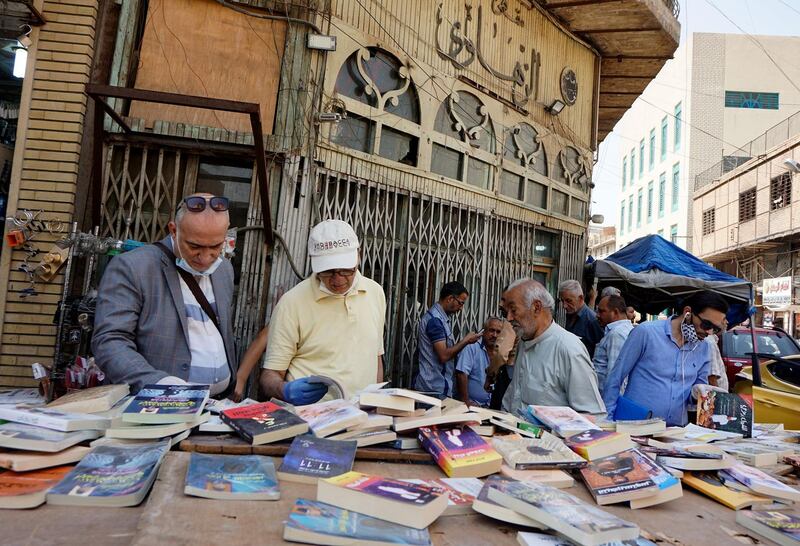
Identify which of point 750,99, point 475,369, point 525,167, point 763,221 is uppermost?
point 750,99

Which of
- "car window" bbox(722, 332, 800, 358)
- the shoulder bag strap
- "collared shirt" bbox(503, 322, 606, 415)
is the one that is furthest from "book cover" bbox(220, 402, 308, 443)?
"car window" bbox(722, 332, 800, 358)

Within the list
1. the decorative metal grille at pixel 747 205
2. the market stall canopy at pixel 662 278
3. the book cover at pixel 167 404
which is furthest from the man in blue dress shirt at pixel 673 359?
the decorative metal grille at pixel 747 205

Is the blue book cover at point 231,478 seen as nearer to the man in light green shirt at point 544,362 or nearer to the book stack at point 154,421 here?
the book stack at point 154,421

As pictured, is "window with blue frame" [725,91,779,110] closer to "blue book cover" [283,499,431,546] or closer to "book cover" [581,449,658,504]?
"book cover" [581,449,658,504]

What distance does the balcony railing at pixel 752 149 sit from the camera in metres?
21.8

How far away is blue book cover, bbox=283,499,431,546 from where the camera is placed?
3.68 ft

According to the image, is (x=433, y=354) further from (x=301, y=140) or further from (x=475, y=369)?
(x=301, y=140)

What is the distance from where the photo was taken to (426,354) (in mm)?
5324

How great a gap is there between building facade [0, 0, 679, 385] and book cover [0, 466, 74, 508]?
3.12 m

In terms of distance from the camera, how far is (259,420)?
1.80 m

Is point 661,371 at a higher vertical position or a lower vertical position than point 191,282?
lower

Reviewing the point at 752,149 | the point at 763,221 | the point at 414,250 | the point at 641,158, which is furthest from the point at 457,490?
the point at 641,158

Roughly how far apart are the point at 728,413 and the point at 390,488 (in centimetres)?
228

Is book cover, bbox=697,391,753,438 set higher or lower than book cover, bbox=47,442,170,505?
higher
